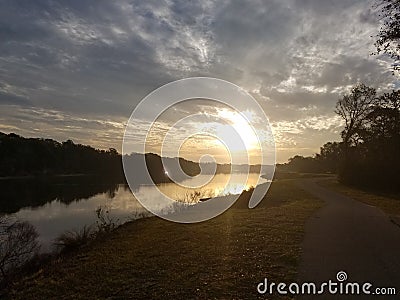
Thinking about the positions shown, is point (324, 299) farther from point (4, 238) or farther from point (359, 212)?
point (4, 238)

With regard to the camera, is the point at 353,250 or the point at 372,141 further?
the point at 372,141

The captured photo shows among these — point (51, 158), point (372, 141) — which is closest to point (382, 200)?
point (372, 141)

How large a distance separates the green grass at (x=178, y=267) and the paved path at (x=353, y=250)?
1.47ft

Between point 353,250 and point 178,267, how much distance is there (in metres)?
4.79

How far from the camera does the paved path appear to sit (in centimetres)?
762

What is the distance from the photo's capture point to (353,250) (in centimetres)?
982

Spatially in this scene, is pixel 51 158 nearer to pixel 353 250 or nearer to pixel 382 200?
pixel 382 200

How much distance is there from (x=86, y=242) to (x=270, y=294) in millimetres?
10459

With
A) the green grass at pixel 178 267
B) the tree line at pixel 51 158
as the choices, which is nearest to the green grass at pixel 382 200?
the green grass at pixel 178 267

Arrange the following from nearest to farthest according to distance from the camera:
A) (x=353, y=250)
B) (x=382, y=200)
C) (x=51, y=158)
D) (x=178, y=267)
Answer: (x=178, y=267), (x=353, y=250), (x=382, y=200), (x=51, y=158)

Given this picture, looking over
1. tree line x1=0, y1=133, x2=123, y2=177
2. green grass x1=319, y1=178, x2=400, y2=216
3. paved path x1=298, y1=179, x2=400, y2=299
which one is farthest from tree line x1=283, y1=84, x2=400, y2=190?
tree line x1=0, y1=133, x2=123, y2=177

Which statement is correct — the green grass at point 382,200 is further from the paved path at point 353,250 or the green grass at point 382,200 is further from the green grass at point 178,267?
the green grass at point 178,267

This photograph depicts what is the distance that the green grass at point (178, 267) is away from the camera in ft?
24.5

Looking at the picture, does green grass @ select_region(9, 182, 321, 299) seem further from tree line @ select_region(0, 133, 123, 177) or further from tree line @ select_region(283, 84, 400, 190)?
tree line @ select_region(0, 133, 123, 177)
